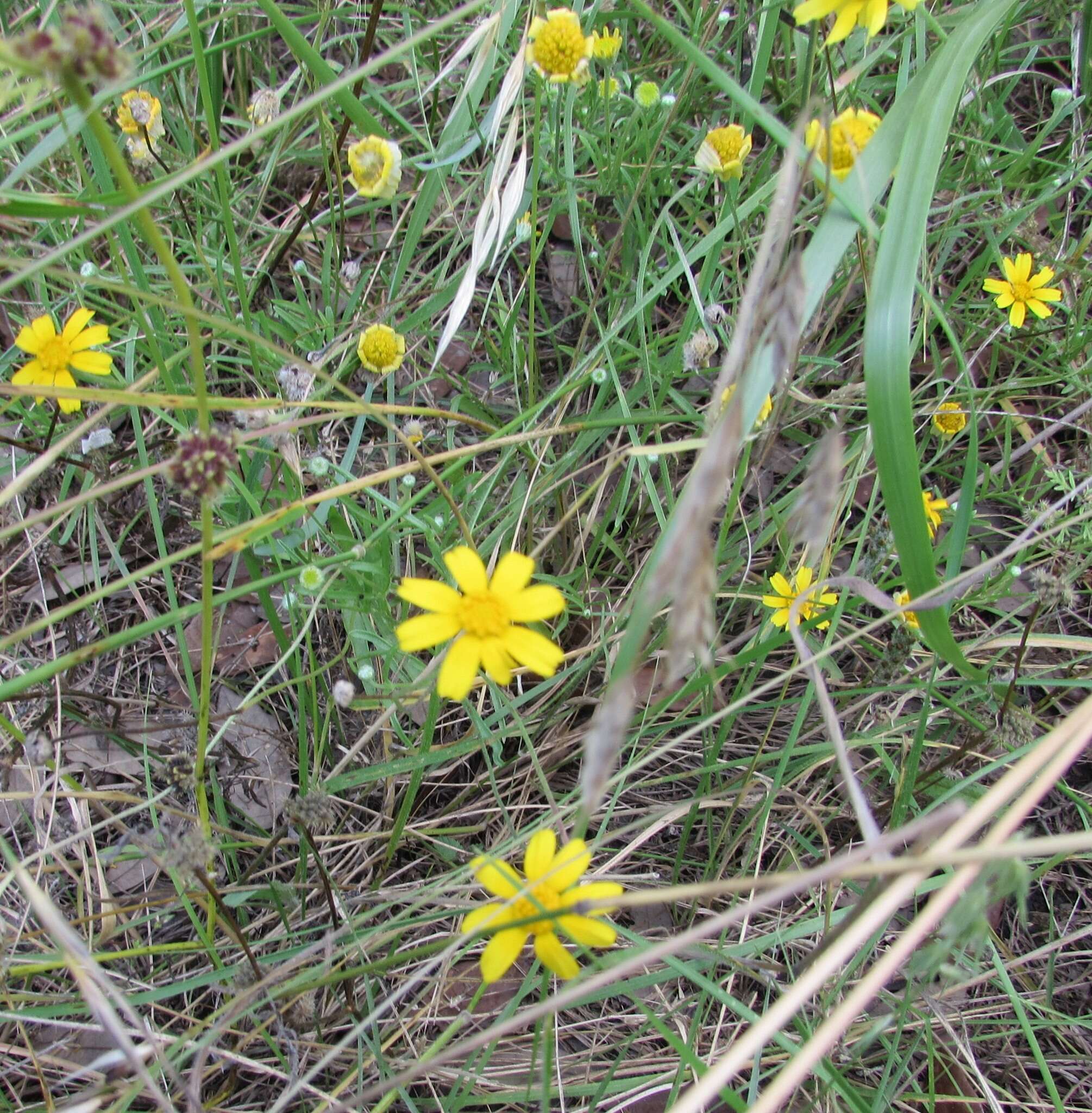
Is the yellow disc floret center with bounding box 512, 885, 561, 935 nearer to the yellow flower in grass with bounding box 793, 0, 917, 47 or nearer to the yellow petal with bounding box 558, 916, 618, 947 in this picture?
the yellow petal with bounding box 558, 916, 618, 947

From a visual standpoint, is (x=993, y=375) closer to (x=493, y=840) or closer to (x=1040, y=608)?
(x=1040, y=608)

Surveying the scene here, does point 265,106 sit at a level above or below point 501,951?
above

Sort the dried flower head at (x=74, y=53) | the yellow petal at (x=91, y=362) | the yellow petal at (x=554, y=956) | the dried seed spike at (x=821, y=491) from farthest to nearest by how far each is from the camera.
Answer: the yellow petal at (x=91, y=362), the yellow petal at (x=554, y=956), the dried seed spike at (x=821, y=491), the dried flower head at (x=74, y=53)

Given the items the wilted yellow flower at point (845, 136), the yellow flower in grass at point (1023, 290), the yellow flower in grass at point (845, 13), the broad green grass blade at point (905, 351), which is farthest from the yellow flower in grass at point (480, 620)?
the yellow flower in grass at point (1023, 290)

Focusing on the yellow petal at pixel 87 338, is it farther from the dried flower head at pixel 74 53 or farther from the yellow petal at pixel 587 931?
the yellow petal at pixel 587 931

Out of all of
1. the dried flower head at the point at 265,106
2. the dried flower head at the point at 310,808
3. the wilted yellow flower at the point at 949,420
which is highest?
the dried flower head at the point at 265,106

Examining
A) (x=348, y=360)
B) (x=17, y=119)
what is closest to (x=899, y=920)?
(x=348, y=360)

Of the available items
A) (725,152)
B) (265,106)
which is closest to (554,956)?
(725,152)

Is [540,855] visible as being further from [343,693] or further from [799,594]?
[799,594]
